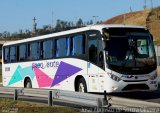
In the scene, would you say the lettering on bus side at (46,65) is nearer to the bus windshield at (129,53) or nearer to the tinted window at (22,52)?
the tinted window at (22,52)

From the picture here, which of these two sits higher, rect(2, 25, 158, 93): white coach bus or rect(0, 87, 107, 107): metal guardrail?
rect(2, 25, 158, 93): white coach bus

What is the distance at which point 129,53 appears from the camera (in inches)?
738

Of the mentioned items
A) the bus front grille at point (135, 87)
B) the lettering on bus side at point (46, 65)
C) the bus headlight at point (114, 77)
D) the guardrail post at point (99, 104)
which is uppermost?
the lettering on bus side at point (46, 65)

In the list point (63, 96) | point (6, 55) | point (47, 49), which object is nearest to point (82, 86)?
point (63, 96)

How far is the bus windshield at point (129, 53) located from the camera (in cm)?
1844

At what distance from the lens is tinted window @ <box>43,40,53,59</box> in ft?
77.8

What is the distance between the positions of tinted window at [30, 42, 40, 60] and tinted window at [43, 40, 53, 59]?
85 cm

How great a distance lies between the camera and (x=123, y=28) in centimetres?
1930

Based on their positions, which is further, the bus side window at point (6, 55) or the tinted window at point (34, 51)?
the bus side window at point (6, 55)

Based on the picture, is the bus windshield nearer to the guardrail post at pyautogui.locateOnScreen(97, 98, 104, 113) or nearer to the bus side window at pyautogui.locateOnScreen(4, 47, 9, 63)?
the guardrail post at pyautogui.locateOnScreen(97, 98, 104, 113)

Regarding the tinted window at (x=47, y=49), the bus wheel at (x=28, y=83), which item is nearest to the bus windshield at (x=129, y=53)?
the tinted window at (x=47, y=49)

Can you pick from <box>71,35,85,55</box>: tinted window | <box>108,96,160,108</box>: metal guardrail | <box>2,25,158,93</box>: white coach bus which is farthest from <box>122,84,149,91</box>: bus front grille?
<box>108,96,160,108</box>: metal guardrail

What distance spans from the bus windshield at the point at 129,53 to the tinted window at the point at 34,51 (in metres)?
7.44

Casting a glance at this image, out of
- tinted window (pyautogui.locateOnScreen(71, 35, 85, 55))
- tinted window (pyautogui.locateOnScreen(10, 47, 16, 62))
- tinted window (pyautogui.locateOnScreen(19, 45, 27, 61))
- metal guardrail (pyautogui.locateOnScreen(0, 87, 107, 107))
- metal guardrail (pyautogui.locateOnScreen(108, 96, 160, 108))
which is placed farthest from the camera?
tinted window (pyautogui.locateOnScreen(10, 47, 16, 62))
